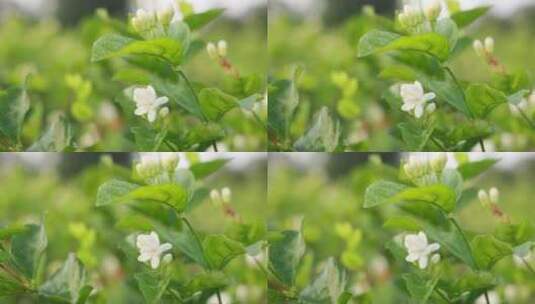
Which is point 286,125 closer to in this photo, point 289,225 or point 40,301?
point 289,225

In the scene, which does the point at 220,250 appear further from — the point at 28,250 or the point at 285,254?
the point at 28,250

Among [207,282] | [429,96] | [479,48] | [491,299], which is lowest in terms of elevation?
[491,299]

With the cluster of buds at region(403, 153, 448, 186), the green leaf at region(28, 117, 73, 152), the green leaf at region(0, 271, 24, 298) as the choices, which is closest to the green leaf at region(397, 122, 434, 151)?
the cluster of buds at region(403, 153, 448, 186)

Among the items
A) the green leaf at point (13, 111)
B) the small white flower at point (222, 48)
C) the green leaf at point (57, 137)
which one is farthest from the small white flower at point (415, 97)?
the green leaf at point (13, 111)

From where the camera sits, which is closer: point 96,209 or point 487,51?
point 487,51

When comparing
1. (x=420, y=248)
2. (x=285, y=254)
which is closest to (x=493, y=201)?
(x=420, y=248)

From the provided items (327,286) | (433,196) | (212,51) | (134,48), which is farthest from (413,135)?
(134,48)

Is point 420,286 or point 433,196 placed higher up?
point 433,196
